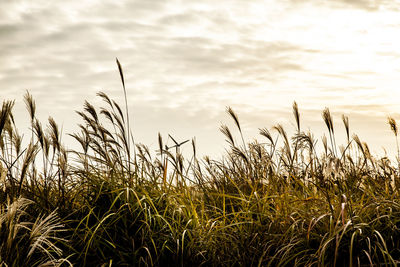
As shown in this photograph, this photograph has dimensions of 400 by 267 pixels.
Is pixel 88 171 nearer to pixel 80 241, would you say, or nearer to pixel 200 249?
pixel 80 241

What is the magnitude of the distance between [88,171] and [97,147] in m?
0.25

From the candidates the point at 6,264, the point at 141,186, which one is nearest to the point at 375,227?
the point at 141,186

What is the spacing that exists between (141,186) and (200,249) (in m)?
0.82

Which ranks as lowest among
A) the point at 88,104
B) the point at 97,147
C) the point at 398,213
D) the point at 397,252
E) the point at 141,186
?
the point at 397,252

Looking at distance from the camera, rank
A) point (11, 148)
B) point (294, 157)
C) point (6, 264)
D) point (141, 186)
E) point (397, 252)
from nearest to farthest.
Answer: point (6, 264), point (397, 252), point (141, 186), point (11, 148), point (294, 157)

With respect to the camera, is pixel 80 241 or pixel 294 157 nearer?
pixel 80 241

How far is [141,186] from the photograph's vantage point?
411 centimetres

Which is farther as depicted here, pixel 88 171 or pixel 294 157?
pixel 294 157

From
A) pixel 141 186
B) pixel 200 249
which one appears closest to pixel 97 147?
pixel 141 186

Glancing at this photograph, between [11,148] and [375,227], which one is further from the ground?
[11,148]

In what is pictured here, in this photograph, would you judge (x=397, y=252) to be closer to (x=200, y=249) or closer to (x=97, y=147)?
(x=200, y=249)

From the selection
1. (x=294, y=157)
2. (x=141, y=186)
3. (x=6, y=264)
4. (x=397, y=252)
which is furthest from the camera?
(x=294, y=157)

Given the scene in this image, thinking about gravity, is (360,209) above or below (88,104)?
below

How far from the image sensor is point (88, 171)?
430cm
